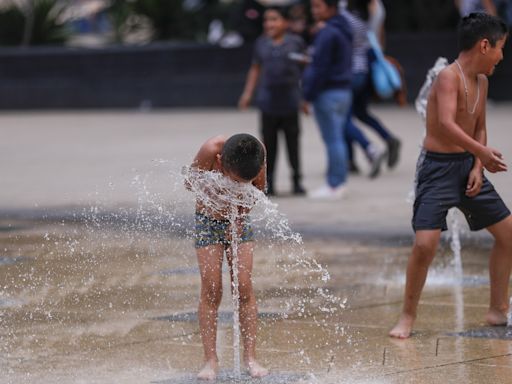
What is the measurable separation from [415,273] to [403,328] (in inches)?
10.9

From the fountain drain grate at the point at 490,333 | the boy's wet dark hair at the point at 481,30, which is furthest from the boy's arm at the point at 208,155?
the fountain drain grate at the point at 490,333

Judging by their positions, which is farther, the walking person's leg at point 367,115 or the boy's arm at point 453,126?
the walking person's leg at point 367,115

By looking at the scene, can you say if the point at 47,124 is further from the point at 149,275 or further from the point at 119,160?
the point at 149,275

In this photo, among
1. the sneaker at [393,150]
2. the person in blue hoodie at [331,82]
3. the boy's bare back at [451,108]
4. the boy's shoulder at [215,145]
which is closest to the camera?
the boy's shoulder at [215,145]

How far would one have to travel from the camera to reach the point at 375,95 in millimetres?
12812

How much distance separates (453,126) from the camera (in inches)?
236

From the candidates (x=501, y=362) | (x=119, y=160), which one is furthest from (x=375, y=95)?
(x=501, y=362)

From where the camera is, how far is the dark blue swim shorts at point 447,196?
6.16 metres

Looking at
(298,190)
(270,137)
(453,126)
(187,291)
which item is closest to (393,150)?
(298,190)

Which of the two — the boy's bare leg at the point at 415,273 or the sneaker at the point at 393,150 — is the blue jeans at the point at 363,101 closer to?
the sneaker at the point at 393,150

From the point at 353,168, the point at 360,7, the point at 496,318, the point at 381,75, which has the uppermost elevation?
the point at 360,7

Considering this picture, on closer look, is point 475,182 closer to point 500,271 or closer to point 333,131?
point 500,271

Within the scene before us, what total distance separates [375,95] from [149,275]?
5.73m

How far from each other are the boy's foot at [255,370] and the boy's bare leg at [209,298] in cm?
15
